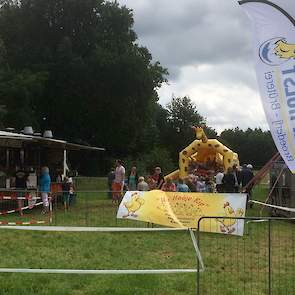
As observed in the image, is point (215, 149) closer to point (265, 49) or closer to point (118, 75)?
point (118, 75)

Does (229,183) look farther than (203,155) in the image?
No

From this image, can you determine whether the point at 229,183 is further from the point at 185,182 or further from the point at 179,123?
the point at 179,123

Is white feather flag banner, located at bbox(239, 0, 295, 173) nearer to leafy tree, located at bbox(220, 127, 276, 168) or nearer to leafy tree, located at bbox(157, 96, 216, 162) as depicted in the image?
leafy tree, located at bbox(157, 96, 216, 162)

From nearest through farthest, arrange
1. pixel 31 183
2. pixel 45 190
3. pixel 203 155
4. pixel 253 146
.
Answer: pixel 45 190
pixel 31 183
pixel 203 155
pixel 253 146

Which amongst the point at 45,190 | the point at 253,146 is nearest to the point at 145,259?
the point at 45,190

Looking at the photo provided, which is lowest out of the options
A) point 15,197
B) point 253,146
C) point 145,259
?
point 145,259

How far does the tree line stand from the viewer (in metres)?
48.4

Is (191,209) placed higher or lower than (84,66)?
lower

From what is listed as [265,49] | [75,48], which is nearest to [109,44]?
[75,48]

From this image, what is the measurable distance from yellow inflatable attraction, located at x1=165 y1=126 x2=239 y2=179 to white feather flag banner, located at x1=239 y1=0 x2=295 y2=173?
22.9 metres

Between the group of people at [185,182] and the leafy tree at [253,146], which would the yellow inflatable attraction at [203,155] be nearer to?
the group of people at [185,182]

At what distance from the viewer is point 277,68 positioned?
8.00 metres

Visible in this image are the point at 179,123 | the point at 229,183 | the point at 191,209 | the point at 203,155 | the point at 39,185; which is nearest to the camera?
the point at 191,209

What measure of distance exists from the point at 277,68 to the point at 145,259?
467 centimetres
